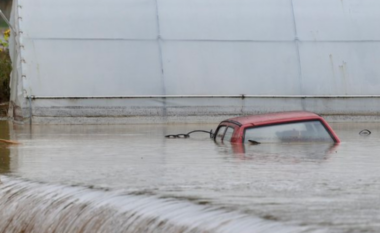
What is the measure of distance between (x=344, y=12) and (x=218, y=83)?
13.6 feet

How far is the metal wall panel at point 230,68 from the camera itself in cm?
2575

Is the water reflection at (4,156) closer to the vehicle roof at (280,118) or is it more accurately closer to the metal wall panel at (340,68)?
the vehicle roof at (280,118)

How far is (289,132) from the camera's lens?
16000 millimetres

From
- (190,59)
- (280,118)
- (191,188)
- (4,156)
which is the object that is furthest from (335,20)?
(191,188)

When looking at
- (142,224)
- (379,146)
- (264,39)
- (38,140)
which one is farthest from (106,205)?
(264,39)

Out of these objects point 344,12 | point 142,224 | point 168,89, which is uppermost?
point 344,12

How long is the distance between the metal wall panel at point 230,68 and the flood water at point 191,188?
31.4 ft

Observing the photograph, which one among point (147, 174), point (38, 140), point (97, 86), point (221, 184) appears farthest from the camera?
point (97, 86)

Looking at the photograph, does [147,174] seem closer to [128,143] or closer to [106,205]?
[106,205]

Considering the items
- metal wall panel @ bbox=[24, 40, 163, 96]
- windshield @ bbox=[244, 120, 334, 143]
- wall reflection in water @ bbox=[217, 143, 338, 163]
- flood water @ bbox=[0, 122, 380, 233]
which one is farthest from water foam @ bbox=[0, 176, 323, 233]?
metal wall panel @ bbox=[24, 40, 163, 96]

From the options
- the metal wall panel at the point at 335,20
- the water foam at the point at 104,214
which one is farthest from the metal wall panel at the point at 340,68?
the water foam at the point at 104,214

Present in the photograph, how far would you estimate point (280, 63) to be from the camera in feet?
86.6

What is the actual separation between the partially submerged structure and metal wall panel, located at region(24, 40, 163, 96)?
25 mm

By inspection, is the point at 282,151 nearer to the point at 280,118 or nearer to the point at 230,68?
the point at 280,118
